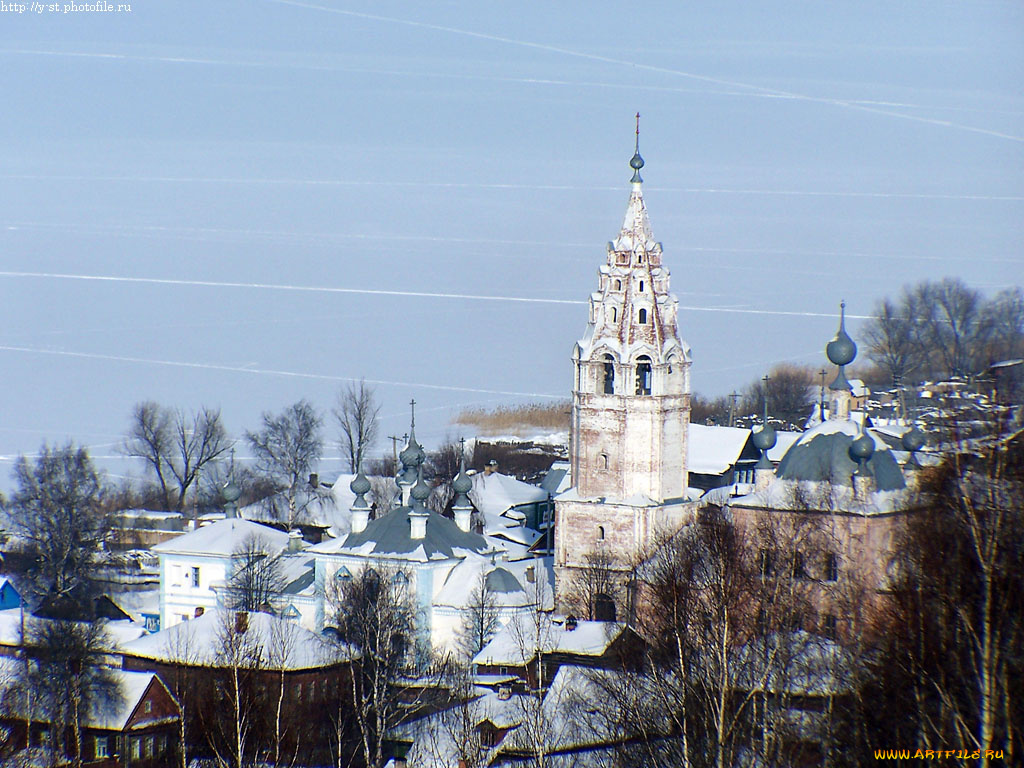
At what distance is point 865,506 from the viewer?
23.2 meters

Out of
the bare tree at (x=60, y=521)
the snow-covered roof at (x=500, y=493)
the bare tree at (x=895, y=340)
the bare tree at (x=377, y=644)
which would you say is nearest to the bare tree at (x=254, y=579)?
the bare tree at (x=377, y=644)

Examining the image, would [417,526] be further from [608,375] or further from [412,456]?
[608,375]

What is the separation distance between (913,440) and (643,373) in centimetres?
373

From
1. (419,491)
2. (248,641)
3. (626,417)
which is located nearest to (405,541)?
(419,491)

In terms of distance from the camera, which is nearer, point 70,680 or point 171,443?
point 70,680

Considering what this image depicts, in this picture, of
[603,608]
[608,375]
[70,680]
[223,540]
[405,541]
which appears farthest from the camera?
[223,540]

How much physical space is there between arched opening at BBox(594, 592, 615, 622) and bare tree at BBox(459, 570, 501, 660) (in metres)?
1.19

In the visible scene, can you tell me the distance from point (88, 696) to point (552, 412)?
3239 centimetres

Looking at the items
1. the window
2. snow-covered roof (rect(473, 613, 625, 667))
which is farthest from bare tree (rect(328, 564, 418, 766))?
the window

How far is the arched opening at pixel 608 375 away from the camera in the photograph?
2495cm

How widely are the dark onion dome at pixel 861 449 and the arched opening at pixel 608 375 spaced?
9.80ft

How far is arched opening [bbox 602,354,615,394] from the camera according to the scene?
25.0 meters

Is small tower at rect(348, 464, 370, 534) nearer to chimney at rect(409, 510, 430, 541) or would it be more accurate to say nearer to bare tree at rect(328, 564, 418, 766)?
chimney at rect(409, 510, 430, 541)

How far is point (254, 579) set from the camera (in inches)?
1072
